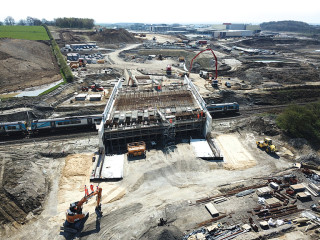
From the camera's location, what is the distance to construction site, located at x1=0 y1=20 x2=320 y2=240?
73.8 ft

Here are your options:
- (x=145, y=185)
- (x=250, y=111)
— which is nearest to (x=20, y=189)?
(x=145, y=185)

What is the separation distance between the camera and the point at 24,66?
249ft

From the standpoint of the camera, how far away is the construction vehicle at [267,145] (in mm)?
34938

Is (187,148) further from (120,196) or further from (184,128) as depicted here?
(120,196)

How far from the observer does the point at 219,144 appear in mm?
38031

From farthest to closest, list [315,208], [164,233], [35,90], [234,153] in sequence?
[35,90] < [234,153] < [315,208] < [164,233]

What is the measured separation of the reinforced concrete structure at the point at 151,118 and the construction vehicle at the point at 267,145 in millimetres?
8759

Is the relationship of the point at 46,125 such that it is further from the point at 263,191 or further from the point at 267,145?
the point at 267,145

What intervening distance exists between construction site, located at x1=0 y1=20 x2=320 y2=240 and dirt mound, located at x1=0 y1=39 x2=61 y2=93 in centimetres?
376

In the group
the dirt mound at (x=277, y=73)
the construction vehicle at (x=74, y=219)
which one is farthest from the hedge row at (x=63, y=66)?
the dirt mound at (x=277, y=73)

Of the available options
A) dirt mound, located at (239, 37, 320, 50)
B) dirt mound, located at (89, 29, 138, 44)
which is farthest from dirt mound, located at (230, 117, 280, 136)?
dirt mound, located at (239, 37, 320, 50)

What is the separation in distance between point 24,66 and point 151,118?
60.9 metres

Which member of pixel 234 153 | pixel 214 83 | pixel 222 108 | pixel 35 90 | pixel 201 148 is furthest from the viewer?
pixel 214 83

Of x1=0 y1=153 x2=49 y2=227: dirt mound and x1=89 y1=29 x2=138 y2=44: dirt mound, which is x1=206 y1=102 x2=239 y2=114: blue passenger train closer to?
x1=0 y1=153 x2=49 y2=227: dirt mound
